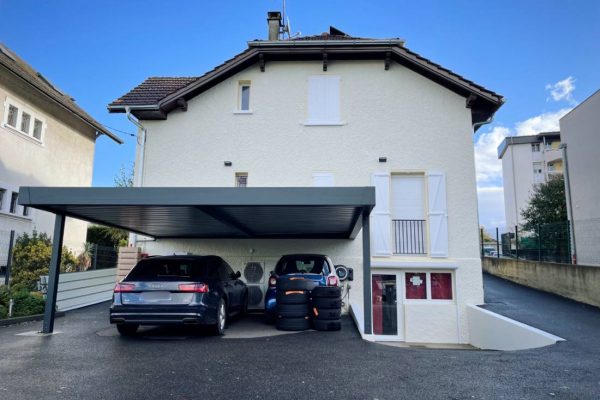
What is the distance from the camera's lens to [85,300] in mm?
12695

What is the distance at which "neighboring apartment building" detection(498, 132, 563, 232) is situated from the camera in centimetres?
4588

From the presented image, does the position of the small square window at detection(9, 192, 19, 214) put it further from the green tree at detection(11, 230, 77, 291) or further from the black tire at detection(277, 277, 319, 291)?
the black tire at detection(277, 277, 319, 291)

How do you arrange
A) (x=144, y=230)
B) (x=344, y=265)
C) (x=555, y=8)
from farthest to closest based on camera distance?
(x=555, y=8) < (x=344, y=265) < (x=144, y=230)

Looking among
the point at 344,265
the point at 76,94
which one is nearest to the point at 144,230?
the point at 344,265

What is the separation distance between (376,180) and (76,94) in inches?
674

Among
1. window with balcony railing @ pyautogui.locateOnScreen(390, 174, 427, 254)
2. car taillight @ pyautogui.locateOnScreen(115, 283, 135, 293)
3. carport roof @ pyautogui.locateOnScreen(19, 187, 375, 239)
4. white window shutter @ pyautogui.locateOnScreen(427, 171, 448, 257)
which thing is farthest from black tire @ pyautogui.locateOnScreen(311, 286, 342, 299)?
white window shutter @ pyautogui.locateOnScreen(427, 171, 448, 257)

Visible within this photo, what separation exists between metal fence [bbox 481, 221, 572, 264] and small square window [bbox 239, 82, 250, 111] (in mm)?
11096

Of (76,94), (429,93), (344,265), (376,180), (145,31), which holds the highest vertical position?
(76,94)

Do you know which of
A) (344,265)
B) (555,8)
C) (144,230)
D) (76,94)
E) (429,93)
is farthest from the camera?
(76,94)

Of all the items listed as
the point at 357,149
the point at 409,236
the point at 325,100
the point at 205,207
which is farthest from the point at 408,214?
the point at 205,207

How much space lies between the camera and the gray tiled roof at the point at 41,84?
1495 centimetres

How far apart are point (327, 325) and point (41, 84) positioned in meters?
15.2

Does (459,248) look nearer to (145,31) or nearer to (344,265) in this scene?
(344,265)

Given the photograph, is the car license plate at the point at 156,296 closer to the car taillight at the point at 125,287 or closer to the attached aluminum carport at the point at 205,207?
the car taillight at the point at 125,287
